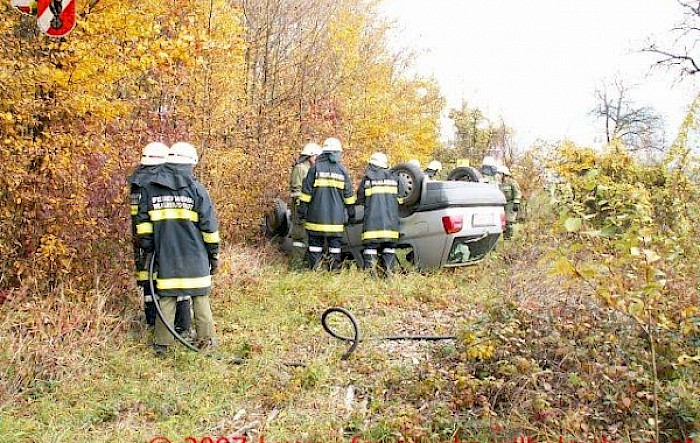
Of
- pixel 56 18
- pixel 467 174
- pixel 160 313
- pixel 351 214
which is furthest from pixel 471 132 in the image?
pixel 160 313

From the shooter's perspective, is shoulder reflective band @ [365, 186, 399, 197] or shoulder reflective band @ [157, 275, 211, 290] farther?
shoulder reflective band @ [365, 186, 399, 197]

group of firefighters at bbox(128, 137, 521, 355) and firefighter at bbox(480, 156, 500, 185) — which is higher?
firefighter at bbox(480, 156, 500, 185)

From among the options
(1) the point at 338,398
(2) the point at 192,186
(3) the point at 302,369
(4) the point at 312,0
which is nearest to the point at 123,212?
(2) the point at 192,186

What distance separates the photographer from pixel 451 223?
7.88m

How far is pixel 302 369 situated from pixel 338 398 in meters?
0.52

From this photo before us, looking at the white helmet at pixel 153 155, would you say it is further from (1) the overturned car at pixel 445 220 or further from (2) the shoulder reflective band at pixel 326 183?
(1) the overturned car at pixel 445 220

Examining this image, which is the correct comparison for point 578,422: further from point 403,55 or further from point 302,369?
point 403,55

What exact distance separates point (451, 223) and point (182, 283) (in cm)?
371

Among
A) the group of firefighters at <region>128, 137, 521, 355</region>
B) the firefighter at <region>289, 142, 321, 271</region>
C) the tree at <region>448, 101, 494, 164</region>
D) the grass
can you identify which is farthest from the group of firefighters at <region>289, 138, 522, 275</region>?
the tree at <region>448, 101, 494, 164</region>

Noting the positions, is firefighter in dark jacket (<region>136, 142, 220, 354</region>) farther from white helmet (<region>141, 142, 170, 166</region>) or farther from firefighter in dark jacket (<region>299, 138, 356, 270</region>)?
firefighter in dark jacket (<region>299, 138, 356, 270</region>)

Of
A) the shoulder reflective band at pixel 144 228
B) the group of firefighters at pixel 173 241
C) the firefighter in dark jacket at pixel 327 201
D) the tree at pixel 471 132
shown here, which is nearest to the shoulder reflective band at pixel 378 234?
the firefighter in dark jacket at pixel 327 201

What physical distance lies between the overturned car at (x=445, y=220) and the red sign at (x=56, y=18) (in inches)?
171

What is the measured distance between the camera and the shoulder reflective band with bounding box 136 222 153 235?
520 centimetres

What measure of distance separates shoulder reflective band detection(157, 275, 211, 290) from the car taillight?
349 centimetres
